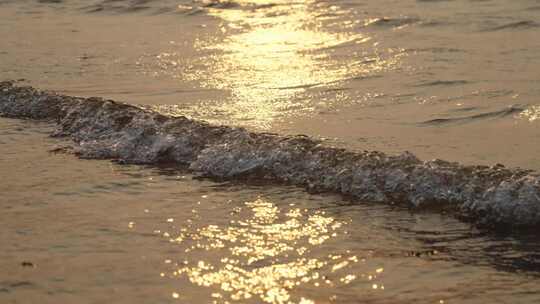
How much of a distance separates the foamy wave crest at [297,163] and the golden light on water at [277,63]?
0.55m

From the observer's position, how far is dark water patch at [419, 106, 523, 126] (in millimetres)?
8062

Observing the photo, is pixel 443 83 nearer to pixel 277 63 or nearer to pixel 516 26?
pixel 277 63

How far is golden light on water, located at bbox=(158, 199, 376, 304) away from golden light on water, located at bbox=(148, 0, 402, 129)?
2513mm

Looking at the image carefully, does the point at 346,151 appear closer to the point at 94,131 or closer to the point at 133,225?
the point at 133,225

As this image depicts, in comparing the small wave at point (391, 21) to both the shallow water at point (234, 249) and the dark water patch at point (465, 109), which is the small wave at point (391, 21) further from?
the shallow water at point (234, 249)

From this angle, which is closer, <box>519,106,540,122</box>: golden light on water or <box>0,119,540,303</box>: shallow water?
<box>0,119,540,303</box>: shallow water

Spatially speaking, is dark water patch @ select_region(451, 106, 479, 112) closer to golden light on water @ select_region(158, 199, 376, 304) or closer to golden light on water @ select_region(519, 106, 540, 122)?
golden light on water @ select_region(519, 106, 540, 122)

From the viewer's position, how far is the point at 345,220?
5.79 meters

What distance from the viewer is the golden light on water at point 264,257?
184 inches

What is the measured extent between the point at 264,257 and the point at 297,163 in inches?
78.6

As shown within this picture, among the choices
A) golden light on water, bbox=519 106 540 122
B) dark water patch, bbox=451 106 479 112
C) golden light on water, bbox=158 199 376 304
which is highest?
golden light on water, bbox=158 199 376 304

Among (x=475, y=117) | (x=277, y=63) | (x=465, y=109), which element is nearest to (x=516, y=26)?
(x=277, y=63)

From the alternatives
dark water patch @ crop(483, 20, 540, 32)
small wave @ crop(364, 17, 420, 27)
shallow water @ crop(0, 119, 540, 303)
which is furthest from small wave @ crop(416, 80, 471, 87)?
small wave @ crop(364, 17, 420, 27)

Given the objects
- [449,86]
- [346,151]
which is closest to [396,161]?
[346,151]
